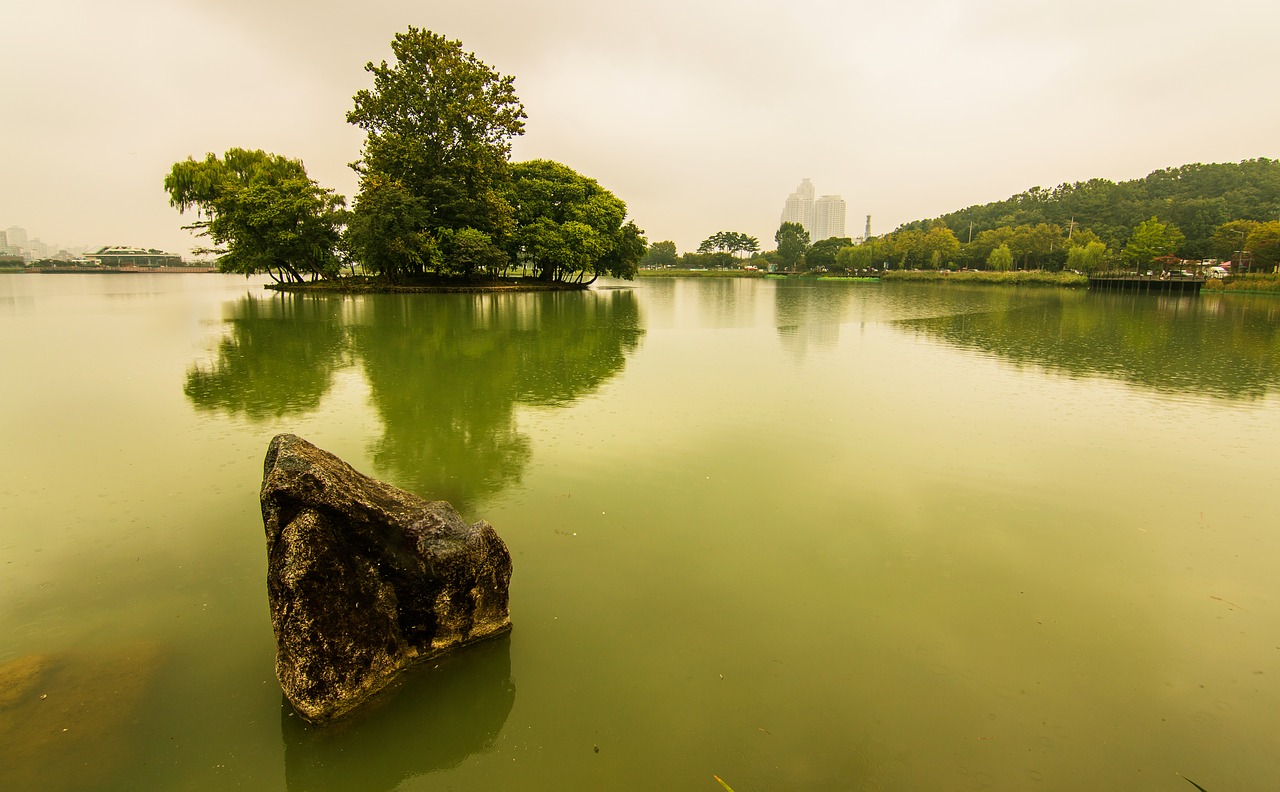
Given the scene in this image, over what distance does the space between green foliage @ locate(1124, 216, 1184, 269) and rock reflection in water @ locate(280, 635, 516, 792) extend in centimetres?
8502

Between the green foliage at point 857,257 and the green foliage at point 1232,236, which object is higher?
the green foliage at point 857,257

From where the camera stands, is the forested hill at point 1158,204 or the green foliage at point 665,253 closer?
the forested hill at point 1158,204

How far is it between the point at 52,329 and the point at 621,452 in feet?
71.3

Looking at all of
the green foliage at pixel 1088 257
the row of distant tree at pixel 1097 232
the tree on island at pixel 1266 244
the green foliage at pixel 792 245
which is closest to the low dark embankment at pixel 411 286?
the tree on island at pixel 1266 244

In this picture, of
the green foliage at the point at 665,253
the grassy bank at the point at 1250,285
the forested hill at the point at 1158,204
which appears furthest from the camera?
the green foliage at the point at 665,253

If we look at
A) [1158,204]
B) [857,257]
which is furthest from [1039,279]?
[857,257]

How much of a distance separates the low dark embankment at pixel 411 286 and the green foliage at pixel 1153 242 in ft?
217

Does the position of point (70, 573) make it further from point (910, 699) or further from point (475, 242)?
point (475, 242)

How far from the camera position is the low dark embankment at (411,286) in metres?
37.0

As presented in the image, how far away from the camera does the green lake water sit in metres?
2.93

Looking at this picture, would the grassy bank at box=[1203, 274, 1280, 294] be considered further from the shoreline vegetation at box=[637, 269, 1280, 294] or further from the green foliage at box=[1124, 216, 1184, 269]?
the green foliage at box=[1124, 216, 1184, 269]

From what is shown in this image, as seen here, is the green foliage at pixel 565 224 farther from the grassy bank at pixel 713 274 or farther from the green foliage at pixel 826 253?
the green foliage at pixel 826 253

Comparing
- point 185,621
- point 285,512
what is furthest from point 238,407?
point 285,512

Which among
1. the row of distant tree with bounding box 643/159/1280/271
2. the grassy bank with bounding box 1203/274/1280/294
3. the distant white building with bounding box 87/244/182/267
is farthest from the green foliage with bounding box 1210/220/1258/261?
the distant white building with bounding box 87/244/182/267
